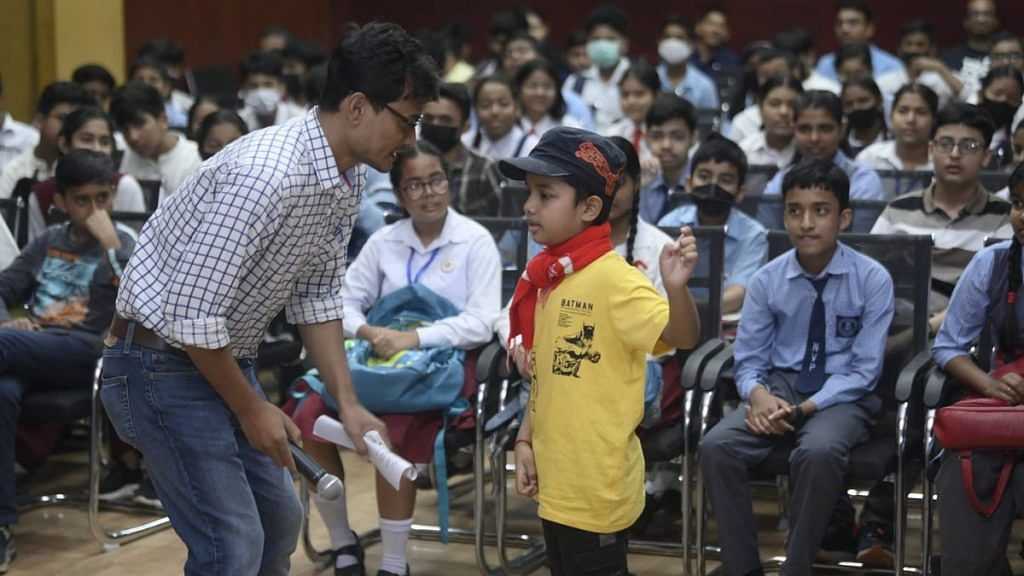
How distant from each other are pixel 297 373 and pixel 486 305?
1.22m

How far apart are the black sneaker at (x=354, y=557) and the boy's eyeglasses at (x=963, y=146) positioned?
2269 mm

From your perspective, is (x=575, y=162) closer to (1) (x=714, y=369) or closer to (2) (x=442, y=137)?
(1) (x=714, y=369)

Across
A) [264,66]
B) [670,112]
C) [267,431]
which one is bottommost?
[267,431]

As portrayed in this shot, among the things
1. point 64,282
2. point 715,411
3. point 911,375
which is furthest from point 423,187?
point 911,375

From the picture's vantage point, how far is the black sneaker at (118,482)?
4.92 metres

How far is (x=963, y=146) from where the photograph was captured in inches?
180

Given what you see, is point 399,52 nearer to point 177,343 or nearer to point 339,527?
point 177,343

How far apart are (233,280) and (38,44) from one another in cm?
706

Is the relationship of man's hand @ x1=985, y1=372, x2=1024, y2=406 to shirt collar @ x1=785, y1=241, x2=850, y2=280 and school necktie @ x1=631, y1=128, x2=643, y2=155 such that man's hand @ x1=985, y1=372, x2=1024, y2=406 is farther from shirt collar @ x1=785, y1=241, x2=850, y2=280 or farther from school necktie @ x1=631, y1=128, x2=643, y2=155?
school necktie @ x1=631, y1=128, x2=643, y2=155

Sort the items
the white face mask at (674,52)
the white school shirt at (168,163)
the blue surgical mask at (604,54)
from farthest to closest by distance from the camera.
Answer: the blue surgical mask at (604,54) → the white face mask at (674,52) → the white school shirt at (168,163)

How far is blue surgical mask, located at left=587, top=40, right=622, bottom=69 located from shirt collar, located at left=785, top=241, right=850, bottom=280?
210 inches

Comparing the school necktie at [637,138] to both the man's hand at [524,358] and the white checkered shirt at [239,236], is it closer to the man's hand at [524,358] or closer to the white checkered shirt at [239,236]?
the man's hand at [524,358]

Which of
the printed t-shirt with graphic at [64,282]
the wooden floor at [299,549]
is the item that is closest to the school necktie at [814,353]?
the wooden floor at [299,549]

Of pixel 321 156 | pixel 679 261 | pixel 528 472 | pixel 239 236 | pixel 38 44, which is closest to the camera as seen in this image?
pixel 239 236
